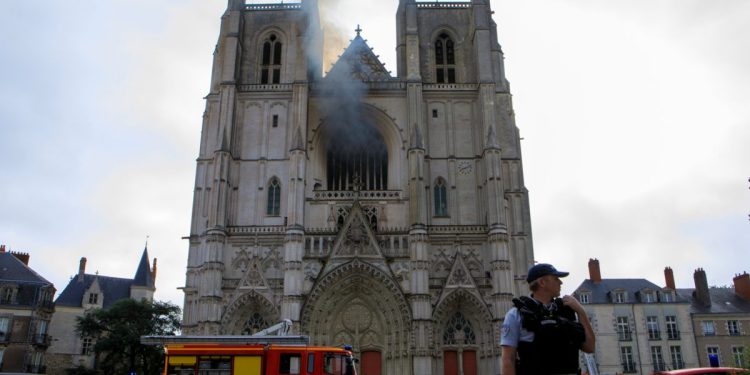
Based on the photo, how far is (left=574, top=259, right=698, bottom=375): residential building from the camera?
40.3 metres

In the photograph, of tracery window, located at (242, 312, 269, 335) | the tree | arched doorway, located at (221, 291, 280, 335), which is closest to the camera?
arched doorway, located at (221, 291, 280, 335)

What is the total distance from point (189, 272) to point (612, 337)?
91.7ft

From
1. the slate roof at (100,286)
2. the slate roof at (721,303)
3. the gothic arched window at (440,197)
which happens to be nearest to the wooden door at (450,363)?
the gothic arched window at (440,197)

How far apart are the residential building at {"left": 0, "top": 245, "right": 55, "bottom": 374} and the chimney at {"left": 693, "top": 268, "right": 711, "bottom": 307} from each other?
44.8 metres

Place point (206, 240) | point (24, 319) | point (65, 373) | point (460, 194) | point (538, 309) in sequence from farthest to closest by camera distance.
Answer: point (65, 373) < point (24, 319) < point (460, 194) < point (206, 240) < point (538, 309)

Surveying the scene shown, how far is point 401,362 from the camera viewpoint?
2944cm

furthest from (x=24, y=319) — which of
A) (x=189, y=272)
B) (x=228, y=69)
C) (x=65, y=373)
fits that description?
(x=228, y=69)

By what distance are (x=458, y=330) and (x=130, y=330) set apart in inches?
752

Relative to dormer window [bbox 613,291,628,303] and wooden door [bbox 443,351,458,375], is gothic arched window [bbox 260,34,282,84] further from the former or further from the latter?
dormer window [bbox 613,291,628,303]

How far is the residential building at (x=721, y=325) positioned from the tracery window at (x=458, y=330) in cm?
1884

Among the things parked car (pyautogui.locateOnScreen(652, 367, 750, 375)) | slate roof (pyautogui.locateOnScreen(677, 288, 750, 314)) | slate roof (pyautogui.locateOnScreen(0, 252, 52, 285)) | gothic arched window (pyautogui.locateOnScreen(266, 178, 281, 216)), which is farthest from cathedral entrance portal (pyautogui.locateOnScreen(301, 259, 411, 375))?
slate roof (pyautogui.locateOnScreen(677, 288, 750, 314))

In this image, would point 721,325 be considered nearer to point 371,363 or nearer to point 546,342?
point 371,363

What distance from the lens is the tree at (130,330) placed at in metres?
35.2

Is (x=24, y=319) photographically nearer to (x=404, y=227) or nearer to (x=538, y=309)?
(x=404, y=227)
